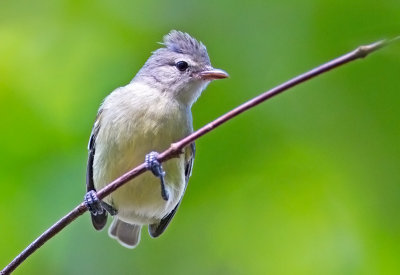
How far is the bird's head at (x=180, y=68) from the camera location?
3533 mm

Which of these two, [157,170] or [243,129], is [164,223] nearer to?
[157,170]

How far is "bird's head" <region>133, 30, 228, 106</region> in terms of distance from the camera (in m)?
3.53

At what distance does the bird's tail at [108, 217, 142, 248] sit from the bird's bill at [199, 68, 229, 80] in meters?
1.18

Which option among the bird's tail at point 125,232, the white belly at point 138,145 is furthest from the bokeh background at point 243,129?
the bird's tail at point 125,232

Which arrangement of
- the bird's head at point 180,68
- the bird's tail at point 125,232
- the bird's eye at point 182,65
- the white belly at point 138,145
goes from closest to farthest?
the white belly at point 138,145 → the bird's head at point 180,68 → the bird's eye at point 182,65 → the bird's tail at point 125,232

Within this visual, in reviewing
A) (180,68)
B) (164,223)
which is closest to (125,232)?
(164,223)

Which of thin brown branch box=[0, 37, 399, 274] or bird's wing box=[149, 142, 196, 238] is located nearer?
thin brown branch box=[0, 37, 399, 274]

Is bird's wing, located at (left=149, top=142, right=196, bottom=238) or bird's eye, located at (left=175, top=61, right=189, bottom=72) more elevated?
bird's eye, located at (left=175, top=61, right=189, bottom=72)

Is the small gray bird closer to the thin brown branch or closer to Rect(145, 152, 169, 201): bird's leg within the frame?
Rect(145, 152, 169, 201): bird's leg

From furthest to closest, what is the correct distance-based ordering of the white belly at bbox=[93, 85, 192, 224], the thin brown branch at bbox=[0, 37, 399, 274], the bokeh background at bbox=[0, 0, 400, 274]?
the white belly at bbox=[93, 85, 192, 224] < the bokeh background at bbox=[0, 0, 400, 274] < the thin brown branch at bbox=[0, 37, 399, 274]

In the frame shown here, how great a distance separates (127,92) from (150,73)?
0.30 m

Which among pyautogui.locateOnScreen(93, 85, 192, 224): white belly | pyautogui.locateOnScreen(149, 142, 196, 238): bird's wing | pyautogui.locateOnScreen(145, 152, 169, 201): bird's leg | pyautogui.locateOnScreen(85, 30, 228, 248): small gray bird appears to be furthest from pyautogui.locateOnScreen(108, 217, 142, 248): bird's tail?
pyautogui.locateOnScreen(145, 152, 169, 201): bird's leg

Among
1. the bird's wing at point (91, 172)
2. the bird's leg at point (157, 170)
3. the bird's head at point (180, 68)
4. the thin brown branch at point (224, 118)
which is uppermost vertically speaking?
the bird's head at point (180, 68)

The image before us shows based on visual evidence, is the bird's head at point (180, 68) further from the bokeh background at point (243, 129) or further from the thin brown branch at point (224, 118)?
the thin brown branch at point (224, 118)
